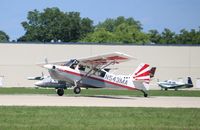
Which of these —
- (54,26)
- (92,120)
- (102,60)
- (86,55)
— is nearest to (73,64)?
(102,60)

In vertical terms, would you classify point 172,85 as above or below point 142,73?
below

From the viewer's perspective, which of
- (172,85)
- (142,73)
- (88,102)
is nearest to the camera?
(88,102)

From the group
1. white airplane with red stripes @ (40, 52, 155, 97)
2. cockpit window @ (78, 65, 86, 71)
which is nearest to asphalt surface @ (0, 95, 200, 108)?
white airplane with red stripes @ (40, 52, 155, 97)

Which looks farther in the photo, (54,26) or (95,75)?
(54,26)

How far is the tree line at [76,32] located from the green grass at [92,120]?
111541 millimetres

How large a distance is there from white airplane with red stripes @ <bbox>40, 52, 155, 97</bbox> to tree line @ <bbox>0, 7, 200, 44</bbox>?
9135 cm

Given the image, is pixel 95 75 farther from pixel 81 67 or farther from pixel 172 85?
pixel 172 85

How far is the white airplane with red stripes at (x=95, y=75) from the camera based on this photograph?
37.9m

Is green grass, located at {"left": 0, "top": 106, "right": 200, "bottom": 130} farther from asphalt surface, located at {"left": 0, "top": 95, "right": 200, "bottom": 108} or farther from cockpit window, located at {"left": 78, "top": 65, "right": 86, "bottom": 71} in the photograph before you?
cockpit window, located at {"left": 78, "top": 65, "right": 86, "bottom": 71}

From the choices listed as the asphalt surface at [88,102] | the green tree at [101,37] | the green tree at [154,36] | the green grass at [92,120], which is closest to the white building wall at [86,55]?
the asphalt surface at [88,102]

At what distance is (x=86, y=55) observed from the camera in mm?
73688

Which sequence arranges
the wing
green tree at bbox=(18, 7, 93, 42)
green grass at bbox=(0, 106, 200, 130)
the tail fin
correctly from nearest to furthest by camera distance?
green grass at bbox=(0, 106, 200, 130)
the wing
the tail fin
green tree at bbox=(18, 7, 93, 42)

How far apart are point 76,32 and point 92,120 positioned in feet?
425

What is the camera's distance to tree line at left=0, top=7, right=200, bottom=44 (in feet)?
436
